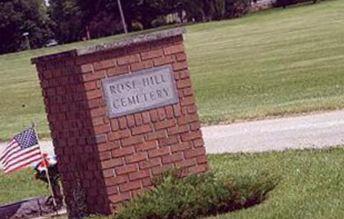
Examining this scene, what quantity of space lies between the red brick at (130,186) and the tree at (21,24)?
3502 inches

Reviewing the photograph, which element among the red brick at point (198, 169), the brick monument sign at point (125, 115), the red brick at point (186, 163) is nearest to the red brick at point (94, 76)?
the brick monument sign at point (125, 115)

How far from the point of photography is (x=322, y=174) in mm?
10172

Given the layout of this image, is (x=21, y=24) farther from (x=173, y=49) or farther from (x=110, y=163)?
(x=110, y=163)

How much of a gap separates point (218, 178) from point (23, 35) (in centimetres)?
9237

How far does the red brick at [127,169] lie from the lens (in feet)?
30.2

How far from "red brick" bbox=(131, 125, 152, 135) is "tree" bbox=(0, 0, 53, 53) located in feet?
292

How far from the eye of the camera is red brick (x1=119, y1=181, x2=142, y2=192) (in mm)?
9244

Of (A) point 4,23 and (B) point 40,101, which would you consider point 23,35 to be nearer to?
(A) point 4,23

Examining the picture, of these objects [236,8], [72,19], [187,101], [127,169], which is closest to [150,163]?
[127,169]

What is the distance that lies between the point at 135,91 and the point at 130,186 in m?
0.85

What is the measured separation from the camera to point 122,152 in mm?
9195

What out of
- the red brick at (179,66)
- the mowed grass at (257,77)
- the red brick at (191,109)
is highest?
the red brick at (179,66)

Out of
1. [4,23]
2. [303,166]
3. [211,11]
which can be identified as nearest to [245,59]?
[303,166]

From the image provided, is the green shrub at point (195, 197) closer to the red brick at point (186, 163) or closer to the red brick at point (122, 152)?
the red brick at point (186, 163)
